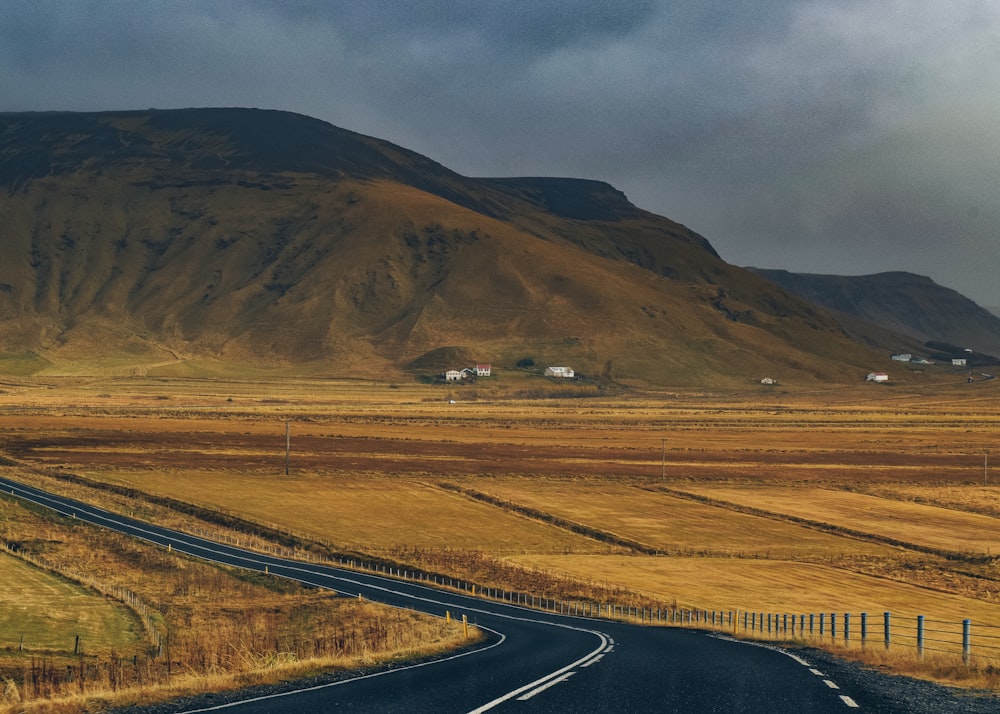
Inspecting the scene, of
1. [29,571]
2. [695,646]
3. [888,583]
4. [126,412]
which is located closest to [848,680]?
[695,646]

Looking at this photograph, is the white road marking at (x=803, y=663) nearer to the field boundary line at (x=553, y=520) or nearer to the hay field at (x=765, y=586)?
the hay field at (x=765, y=586)

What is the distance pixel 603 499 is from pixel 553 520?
478 inches

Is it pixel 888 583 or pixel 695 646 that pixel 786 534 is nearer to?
pixel 888 583

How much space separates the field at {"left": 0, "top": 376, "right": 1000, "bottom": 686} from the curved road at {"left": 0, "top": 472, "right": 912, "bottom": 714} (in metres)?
21.2

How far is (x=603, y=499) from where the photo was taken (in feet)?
284

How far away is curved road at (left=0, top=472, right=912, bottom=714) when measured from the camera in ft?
56.9

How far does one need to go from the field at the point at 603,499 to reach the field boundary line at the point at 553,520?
31cm

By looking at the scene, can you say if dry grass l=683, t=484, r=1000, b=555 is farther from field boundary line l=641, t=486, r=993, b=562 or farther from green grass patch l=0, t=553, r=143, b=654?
green grass patch l=0, t=553, r=143, b=654

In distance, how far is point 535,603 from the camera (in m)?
48.8

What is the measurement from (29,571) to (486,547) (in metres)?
25.3

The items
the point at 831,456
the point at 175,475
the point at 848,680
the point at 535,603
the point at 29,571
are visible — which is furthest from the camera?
the point at 831,456

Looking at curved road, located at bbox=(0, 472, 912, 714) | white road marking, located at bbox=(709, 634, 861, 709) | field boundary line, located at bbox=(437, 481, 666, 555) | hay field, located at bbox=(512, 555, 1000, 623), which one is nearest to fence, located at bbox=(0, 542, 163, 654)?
curved road, located at bbox=(0, 472, 912, 714)

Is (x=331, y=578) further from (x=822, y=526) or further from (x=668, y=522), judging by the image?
(x=822, y=526)

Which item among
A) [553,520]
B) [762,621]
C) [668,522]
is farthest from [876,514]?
[762,621]
